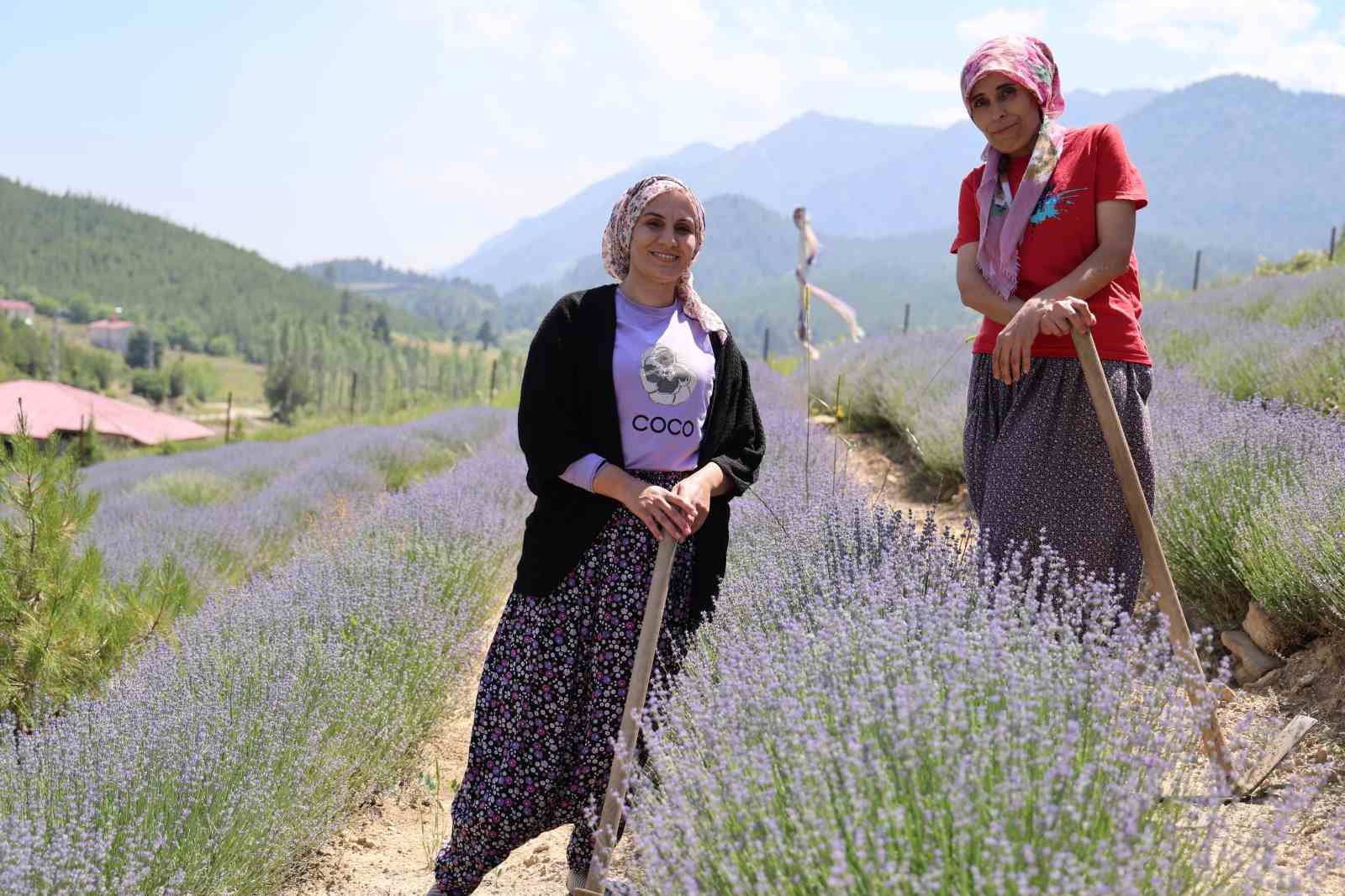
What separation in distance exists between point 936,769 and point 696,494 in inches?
36.0

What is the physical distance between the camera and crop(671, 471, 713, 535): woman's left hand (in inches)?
83.8

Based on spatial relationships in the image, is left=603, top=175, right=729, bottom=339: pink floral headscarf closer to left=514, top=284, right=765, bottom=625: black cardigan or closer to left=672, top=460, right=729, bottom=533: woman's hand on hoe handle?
left=514, top=284, right=765, bottom=625: black cardigan

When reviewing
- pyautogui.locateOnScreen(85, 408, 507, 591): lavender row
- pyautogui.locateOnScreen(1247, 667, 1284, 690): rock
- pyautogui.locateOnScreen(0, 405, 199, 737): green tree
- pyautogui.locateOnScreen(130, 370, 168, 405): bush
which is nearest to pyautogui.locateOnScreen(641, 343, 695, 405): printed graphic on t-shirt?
pyautogui.locateOnScreen(1247, 667, 1284, 690): rock

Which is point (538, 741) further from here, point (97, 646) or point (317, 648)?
point (97, 646)

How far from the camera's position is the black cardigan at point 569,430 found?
2205 millimetres

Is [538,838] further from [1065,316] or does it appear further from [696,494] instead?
[1065,316]

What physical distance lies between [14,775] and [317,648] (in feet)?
2.73

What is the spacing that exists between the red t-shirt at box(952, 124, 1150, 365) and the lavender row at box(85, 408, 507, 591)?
13.8 feet

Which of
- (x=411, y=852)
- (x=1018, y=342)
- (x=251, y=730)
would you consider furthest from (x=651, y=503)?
(x=411, y=852)

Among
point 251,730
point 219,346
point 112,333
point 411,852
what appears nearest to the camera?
point 251,730

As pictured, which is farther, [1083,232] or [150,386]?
[150,386]

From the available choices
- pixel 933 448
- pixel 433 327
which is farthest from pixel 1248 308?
pixel 433 327

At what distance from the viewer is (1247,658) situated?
10.5 feet

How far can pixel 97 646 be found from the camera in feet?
11.5
